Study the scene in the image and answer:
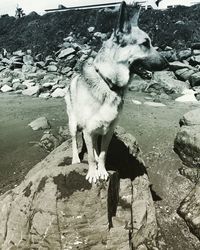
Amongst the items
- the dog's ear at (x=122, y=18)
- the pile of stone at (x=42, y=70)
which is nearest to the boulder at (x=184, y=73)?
the pile of stone at (x=42, y=70)

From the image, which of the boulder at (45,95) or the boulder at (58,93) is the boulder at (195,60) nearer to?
the boulder at (58,93)

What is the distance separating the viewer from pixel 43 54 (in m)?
23.8

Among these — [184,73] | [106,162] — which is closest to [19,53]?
[184,73]

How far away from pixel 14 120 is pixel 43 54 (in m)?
13.1

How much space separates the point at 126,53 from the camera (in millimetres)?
4613

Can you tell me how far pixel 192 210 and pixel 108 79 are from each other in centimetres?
302

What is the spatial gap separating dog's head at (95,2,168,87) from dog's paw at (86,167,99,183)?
1284 millimetres

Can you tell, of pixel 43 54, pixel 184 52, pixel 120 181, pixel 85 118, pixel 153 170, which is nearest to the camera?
pixel 85 118

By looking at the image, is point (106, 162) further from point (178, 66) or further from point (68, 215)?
point (178, 66)

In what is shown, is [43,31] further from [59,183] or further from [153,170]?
[59,183]

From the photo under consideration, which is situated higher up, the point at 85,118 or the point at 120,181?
the point at 85,118

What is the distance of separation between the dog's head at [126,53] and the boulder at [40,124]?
582cm

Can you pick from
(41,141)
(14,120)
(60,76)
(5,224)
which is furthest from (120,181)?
(60,76)

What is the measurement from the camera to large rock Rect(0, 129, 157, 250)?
16.5 ft
